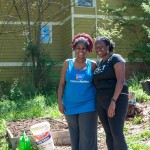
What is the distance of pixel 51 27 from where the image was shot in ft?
57.6

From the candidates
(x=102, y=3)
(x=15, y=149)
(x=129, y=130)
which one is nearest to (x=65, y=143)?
(x=15, y=149)

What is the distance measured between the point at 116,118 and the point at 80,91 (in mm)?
594

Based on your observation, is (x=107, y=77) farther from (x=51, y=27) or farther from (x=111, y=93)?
(x=51, y=27)

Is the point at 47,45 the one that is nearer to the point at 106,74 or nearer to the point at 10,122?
the point at 10,122

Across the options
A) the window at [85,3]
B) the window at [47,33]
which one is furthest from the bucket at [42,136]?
the window at [47,33]

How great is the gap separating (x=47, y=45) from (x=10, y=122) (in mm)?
9533

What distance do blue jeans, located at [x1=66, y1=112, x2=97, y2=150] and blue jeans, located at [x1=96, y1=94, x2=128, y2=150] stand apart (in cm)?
15

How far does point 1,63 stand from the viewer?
16781 mm

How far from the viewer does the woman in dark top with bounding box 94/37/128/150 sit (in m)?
4.47

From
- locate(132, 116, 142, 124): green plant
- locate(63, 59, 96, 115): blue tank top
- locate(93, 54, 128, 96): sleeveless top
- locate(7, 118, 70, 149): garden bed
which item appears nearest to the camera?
locate(93, 54, 128, 96): sleeveless top

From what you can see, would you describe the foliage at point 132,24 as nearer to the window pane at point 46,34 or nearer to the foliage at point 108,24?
the foliage at point 108,24

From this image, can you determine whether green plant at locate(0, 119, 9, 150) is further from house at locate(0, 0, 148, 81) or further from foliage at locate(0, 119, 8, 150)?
house at locate(0, 0, 148, 81)

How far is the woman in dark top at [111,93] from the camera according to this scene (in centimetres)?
447

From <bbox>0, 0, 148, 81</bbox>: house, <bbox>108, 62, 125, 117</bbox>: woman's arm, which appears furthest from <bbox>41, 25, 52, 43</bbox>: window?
<bbox>108, 62, 125, 117</bbox>: woman's arm
